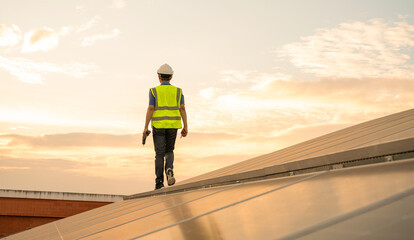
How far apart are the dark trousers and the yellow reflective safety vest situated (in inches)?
4.5

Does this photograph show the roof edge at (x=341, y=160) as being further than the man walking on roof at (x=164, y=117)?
No

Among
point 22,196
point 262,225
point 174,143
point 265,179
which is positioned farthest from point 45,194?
point 262,225

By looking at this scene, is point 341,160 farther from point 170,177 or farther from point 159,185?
point 159,185

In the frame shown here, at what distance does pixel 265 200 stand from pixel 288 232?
0.81m

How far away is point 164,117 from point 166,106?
166mm

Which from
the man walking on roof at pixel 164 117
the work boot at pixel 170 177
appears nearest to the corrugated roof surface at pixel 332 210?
the work boot at pixel 170 177

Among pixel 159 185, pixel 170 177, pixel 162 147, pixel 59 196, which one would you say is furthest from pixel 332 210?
pixel 59 196

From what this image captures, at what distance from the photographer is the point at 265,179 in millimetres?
3668

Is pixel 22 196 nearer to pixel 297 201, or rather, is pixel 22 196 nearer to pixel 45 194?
pixel 45 194

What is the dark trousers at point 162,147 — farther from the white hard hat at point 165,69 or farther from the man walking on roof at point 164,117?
the white hard hat at point 165,69

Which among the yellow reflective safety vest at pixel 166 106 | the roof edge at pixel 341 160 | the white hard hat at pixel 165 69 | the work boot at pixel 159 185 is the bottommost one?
the roof edge at pixel 341 160

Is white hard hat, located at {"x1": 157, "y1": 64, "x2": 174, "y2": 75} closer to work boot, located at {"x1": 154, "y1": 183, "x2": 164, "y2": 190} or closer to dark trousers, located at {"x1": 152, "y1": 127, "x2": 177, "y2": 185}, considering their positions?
dark trousers, located at {"x1": 152, "y1": 127, "x2": 177, "y2": 185}

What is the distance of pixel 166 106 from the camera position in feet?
22.7

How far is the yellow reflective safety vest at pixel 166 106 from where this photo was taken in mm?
6863
